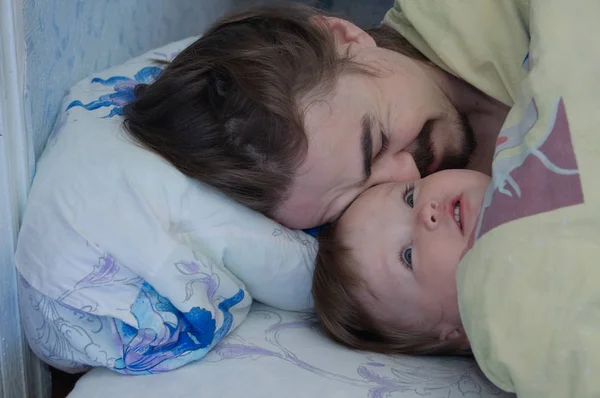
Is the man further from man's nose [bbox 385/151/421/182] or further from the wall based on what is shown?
the wall

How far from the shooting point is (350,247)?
916mm

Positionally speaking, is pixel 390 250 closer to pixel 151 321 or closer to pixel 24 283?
pixel 151 321

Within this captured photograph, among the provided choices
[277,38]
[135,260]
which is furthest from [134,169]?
[277,38]

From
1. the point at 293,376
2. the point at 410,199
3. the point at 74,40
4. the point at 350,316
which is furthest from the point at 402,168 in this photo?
the point at 74,40

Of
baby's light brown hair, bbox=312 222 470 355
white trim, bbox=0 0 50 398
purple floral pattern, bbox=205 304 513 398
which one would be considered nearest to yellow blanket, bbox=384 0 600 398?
purple floral pattern, bbox=205 304 513 398

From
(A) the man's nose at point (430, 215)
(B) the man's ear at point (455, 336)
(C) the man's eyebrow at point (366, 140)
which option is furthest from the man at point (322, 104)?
(B) the man's ear at point (455, 336)

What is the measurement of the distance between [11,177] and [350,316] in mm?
447

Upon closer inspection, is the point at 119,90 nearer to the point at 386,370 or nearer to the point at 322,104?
the point at 322,104

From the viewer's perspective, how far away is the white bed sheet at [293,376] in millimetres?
760

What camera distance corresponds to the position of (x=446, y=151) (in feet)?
3.41

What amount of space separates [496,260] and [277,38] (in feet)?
1.58

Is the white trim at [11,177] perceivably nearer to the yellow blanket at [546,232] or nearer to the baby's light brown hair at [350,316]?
the baby's light brown hair at [350,316]

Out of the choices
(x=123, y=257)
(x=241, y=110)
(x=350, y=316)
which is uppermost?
(x=241, y=110)

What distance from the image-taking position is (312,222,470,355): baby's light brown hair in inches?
35.4
